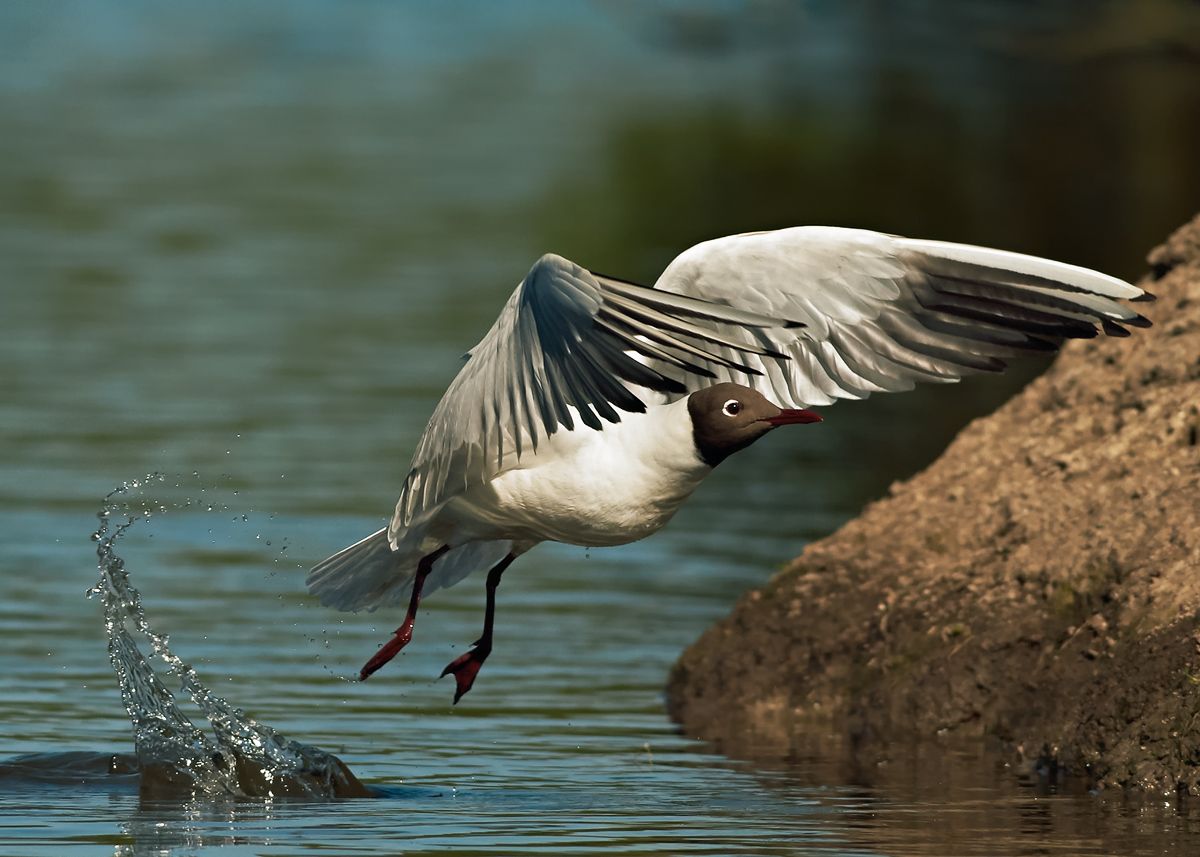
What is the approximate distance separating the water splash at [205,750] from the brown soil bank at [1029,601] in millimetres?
1983

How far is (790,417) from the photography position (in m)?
8.09

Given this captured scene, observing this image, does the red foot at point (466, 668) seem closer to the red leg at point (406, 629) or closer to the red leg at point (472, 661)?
the red leg at point (472, 661)

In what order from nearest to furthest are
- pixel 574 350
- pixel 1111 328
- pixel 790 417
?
pixel 574 350
pixel 790 417
pixel 1111 328

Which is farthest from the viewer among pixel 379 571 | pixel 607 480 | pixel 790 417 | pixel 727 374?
pixel 379 571

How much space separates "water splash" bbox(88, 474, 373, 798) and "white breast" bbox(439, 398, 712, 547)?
1.36 meters

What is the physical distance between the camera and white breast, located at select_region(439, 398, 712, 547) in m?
8.34

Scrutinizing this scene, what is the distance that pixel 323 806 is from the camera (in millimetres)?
8531

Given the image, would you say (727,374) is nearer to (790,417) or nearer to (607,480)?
(607,480)

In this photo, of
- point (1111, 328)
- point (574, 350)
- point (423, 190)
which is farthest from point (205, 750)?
point (423, 190)

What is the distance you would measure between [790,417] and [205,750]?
9.87 ft

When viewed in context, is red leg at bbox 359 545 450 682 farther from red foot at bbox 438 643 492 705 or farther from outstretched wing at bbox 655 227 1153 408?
outstretched wing at bbox 655 227 1153 408

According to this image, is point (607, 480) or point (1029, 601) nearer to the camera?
point (607, 480)

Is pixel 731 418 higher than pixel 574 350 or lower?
lower

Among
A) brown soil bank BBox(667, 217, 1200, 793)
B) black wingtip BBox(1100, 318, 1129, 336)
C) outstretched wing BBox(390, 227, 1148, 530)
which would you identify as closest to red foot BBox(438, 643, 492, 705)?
outstretched wing BBox(390, 227, 1148, 530)
